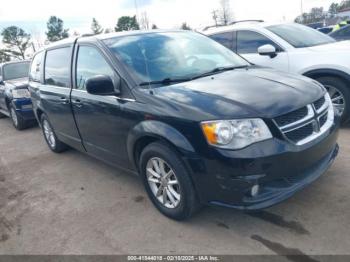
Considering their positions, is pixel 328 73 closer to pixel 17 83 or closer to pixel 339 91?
pixel 339 91

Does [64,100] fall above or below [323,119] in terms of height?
above

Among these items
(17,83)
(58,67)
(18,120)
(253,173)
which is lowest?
(18,120)

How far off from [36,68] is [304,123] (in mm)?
4687

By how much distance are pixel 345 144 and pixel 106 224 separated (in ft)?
10.8

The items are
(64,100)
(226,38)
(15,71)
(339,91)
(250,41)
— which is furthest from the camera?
(15,71)

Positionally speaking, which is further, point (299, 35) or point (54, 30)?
point (54, 30)

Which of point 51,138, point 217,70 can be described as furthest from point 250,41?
point 51,138

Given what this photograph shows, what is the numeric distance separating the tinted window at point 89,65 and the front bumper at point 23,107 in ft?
13.7

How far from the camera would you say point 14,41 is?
5525 centimetres

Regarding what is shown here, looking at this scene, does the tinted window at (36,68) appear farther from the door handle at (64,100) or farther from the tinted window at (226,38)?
the tinted window at (226,38)

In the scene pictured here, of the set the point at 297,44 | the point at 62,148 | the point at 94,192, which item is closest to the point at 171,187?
the point at 94,192

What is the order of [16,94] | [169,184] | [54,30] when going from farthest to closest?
1. [54,30]
2. [16,94]
3. [169,184]

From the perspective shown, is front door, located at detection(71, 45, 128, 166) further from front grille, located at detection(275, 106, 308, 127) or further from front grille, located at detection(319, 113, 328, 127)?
front grille, located at detection(319, 113, 328, 127)

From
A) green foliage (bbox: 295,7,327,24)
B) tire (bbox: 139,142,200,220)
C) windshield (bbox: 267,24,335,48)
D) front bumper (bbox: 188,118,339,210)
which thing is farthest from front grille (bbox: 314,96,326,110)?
green foliage (bbox: 295,7,327,24)
